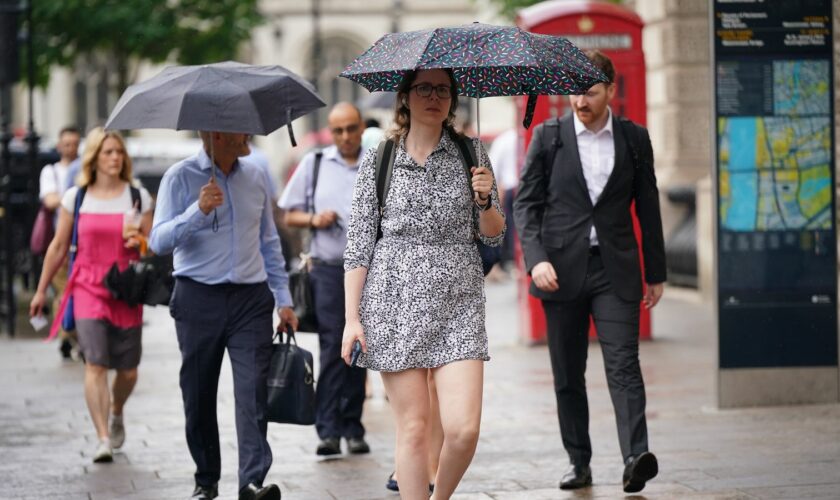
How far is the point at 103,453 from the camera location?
8.47 meters

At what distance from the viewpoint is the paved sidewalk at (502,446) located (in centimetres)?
748

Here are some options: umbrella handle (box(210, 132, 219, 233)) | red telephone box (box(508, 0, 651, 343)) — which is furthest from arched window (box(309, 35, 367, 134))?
umbrella handle (box(210, 132, 219, 233))

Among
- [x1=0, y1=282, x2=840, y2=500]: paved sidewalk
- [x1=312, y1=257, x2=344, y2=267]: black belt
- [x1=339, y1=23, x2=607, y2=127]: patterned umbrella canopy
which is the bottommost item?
[x1=0, y1=282, x2=840, y2=500]: paved sidewalk

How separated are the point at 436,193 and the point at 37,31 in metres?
24.3

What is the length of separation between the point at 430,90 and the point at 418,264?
631 millimetres

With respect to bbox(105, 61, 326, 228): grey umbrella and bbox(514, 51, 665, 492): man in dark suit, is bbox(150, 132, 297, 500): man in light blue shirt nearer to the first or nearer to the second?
bbox(105, 61, 326, 228): grey umbrella

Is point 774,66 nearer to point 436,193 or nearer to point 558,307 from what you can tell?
point 558,307

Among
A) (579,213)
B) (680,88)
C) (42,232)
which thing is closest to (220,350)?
(579,213)

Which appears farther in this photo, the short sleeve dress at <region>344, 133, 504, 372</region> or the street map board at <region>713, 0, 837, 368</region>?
the street map board at <region>713, 0, 837, 368</region>

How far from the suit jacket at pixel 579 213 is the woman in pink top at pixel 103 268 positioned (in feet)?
8.20

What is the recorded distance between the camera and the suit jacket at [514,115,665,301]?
24.1 feet

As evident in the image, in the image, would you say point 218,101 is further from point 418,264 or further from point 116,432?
point 116,432

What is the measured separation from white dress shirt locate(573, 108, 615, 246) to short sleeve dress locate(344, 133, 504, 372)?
1520 millimetres

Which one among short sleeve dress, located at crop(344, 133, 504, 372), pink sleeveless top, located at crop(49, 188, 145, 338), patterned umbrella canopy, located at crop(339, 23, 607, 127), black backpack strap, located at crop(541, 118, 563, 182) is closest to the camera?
patterned umbrella canopy, located at crop(339, 23, 607, 127)
